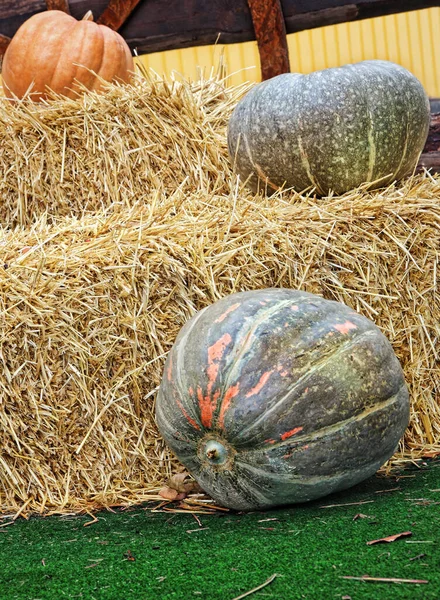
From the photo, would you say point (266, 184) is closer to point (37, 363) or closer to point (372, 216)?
point (372, 216)

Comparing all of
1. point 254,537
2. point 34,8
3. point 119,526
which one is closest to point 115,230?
point 119,526

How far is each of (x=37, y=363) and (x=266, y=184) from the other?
1.12 meters

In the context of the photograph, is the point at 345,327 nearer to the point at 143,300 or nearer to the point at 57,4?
the point at 143,300

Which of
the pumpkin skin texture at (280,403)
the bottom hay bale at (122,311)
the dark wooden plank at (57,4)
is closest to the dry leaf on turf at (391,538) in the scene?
the pumpkin skin texture at (280,403)

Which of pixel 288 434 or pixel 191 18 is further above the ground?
pixel 191 18

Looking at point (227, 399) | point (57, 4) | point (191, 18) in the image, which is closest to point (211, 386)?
point (227, 399)

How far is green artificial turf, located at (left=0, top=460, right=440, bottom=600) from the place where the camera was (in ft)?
4.42

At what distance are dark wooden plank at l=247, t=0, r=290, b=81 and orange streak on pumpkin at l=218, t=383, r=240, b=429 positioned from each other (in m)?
3.19

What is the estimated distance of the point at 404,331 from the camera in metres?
2.48

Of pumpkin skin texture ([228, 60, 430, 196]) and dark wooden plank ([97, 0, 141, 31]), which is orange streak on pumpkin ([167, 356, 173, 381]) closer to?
pumpkin skin texture ([228, 60, 430, 196])

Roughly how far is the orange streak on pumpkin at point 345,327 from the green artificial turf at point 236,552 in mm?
421

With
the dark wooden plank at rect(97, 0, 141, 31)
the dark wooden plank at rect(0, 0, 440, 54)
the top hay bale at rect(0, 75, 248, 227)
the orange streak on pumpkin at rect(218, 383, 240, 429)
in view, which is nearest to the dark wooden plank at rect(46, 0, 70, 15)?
A: the dark wooden plank at rect(0, 0, 440, 54)

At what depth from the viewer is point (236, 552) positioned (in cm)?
155

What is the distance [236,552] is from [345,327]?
0.65 metres
